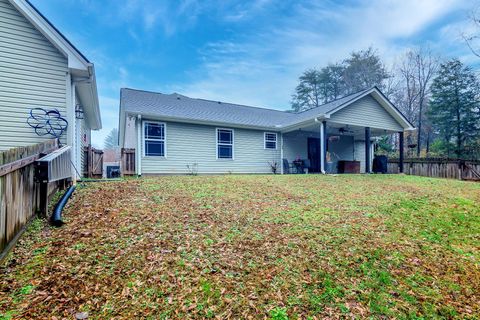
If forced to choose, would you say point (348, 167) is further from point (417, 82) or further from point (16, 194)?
point (417, 82)

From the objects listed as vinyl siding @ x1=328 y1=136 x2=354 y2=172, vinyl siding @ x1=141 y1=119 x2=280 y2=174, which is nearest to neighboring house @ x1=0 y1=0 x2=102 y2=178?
vinyl siding @ x1=141 y1=119 x2=280 y2=174

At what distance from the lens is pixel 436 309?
115 inches

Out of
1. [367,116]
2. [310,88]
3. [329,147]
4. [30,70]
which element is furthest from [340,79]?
[30,70]

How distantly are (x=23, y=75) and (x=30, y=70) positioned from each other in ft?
0.68

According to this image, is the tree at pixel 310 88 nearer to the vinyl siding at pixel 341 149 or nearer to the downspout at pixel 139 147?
the vinyl siding at pixel 341 149

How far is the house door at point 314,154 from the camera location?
16828 mm

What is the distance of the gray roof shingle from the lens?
11914mm

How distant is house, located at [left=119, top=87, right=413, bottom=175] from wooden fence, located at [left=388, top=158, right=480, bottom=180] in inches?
139

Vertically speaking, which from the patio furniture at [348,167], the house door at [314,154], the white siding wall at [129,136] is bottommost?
the patio furniture at [348,167]

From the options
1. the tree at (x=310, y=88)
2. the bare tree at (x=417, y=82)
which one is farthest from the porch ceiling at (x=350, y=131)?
the tree at (x=310, y=88)

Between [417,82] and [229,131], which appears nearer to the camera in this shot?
[229,131]

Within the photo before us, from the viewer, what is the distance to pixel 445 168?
15.9 m

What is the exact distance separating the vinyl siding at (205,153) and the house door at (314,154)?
111 inches

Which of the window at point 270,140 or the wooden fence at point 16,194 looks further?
the window at point 270,140
